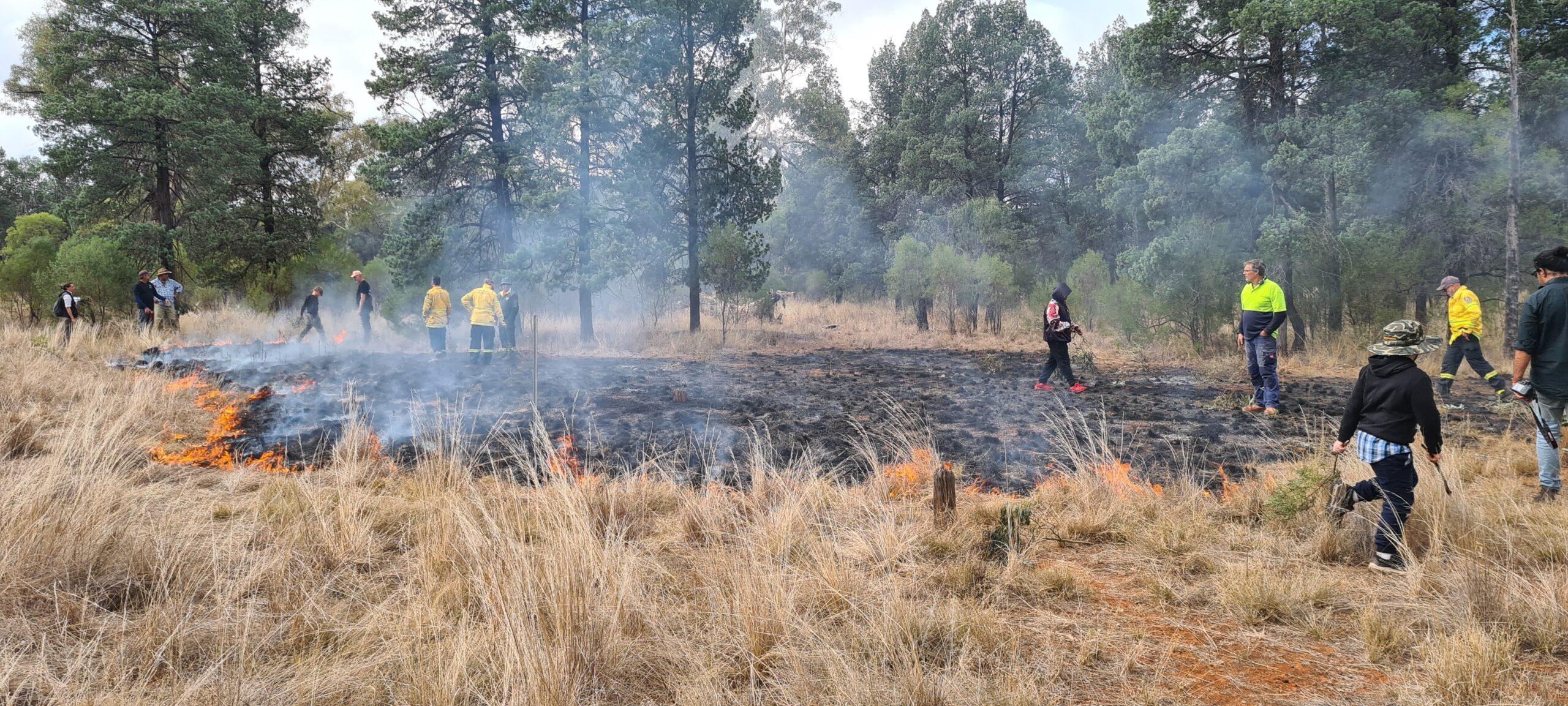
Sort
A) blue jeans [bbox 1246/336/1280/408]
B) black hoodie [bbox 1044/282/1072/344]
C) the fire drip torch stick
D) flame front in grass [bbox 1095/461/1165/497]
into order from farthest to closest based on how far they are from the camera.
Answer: black hoodie [bbox 1044/282/1072/344]
blue jeans [bbox 1246/336/1280/408]
the fire drip torch stick
flame front in grass [bbox 1095/461/1165/497]

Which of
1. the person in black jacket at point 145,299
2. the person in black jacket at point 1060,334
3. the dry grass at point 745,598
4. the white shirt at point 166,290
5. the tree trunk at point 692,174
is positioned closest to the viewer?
the dry grass at point 745,598

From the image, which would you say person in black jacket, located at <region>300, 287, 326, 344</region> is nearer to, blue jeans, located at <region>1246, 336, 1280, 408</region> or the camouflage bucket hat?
blue jeans, located at <region>1246, 336, 1280, 408</region>

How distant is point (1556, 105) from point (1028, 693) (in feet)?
54.5

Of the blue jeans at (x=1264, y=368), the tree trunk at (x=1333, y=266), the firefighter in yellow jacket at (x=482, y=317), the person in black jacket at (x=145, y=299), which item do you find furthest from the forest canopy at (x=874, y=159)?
the blue jeans at (x=1264, y=368)

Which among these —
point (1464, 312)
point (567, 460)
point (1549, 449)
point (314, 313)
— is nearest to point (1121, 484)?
point (1549, 449)

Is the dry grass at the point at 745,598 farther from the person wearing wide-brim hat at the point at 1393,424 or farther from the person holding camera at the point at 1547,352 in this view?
the person holding camera at the point at 1547,352

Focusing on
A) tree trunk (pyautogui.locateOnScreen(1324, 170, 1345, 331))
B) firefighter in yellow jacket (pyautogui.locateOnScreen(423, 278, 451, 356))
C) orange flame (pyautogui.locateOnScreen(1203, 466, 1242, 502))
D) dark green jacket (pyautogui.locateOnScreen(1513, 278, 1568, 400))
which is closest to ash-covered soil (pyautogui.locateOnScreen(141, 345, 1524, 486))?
orange flame (pyautogui.locateOnScreen(1203, 466, 1242, 502))

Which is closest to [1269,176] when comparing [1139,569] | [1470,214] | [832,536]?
[1470,214]

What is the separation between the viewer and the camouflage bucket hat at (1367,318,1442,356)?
385cm

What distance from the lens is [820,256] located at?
31.5 metres

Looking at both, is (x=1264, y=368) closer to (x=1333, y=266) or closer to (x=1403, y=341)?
(x=1403, y=341)

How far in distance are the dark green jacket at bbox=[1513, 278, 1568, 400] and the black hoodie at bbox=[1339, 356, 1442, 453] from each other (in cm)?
166

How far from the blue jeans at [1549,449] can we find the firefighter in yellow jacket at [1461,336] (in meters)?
4.84

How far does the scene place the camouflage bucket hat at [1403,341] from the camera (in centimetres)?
385
